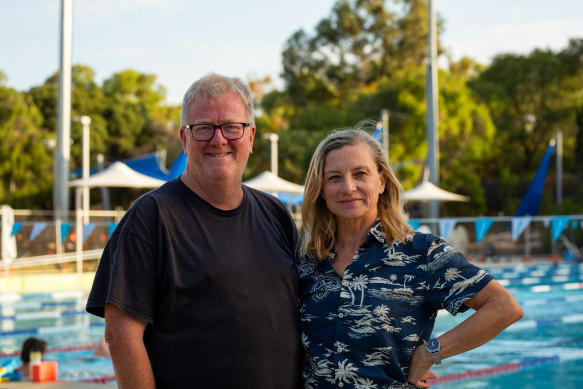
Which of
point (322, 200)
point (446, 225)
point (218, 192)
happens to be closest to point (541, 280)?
point (446, 225)

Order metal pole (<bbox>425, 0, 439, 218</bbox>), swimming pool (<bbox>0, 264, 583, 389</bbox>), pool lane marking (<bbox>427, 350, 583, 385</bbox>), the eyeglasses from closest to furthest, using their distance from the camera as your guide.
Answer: the eyeglasses
pool lane marking (<bbox>427, 350, 583, 385</bbox>)
swimming pool (<bbox>0, 264, 583, 389</bbox>)
metal pole (<bbox>425, 0, 439, 218</bbox>)

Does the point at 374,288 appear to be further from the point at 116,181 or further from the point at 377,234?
the point at 116,181

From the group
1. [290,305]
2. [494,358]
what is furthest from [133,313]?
[494,358]

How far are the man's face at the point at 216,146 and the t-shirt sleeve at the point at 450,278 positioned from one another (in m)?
0.80

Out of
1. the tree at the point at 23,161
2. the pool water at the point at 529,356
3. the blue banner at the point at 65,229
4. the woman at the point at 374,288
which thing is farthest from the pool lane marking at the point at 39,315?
A: the tree at the point at 23,161

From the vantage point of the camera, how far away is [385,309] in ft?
8.46

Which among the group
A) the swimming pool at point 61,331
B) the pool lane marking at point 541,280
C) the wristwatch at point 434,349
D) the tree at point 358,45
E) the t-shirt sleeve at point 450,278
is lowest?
the pool lane marking at point 541,280

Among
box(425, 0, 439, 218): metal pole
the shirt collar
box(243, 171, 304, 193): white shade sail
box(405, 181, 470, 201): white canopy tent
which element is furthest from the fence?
the shirt collar

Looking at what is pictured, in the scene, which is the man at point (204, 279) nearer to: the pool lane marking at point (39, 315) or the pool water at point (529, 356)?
the pool water at point (529, 356)

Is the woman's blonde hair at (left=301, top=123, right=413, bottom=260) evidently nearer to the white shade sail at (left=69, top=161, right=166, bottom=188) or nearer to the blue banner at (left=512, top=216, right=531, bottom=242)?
the white shade sail at (left=69, top=161, right=166, bottom=188)

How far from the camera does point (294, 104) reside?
139 ft

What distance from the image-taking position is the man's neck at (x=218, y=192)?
262 centimetres

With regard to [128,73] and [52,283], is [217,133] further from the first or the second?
[128,73]

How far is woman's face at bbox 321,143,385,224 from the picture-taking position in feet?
9.04
